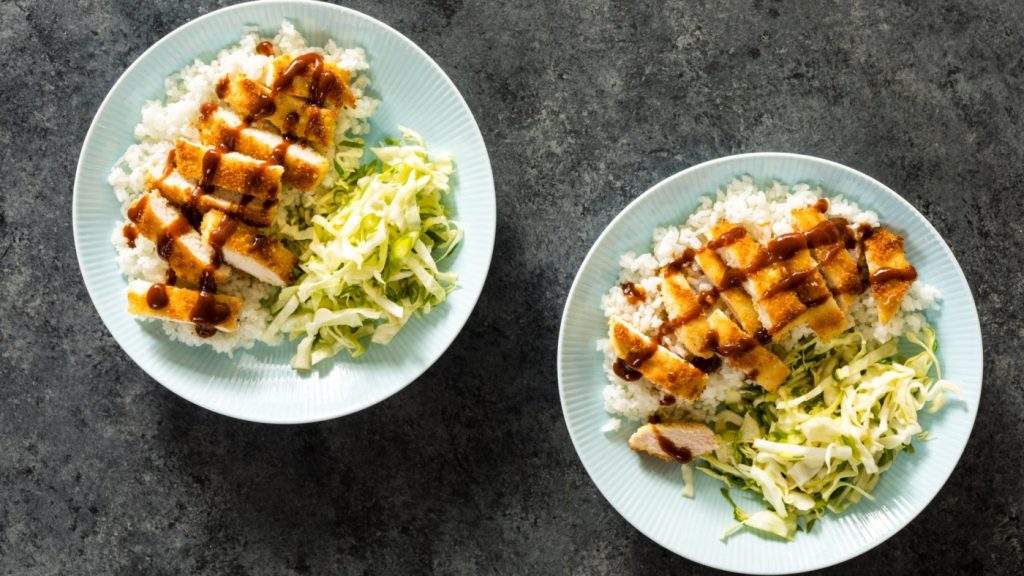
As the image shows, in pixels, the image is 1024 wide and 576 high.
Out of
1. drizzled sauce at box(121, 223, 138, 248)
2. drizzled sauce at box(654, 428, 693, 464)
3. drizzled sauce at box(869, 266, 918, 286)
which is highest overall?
drizzled sauce at box(869, 266, 918, 286)

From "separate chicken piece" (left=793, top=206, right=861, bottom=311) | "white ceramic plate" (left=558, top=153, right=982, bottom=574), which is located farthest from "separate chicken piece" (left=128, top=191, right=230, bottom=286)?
"separate chicken piece" (left=793, top=206, right=861, bottom=311)

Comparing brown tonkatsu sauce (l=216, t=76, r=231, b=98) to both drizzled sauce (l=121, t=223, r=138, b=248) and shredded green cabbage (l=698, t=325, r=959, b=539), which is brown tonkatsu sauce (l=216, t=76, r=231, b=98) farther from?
shredded green cabbage (l=698, t=325, r=959, b=539)

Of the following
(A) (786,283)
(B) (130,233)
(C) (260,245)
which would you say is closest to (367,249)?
(C) (260,245)

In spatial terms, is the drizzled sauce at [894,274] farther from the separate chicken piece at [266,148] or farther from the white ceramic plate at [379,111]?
the separate chicken piece at [266,148]

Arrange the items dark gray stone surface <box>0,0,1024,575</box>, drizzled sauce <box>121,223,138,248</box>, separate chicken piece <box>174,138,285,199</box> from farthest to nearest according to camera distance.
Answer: dark gray stone surface <box>0,0,1024,575</box>, drizzled sauce <box>121,223,138,248</box>, separate chicken piece <box>174,138,285,199</box>

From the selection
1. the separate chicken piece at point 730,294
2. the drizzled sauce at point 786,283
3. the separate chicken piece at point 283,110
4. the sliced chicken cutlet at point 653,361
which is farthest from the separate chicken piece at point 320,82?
the drizzled sauce at point 786,283
